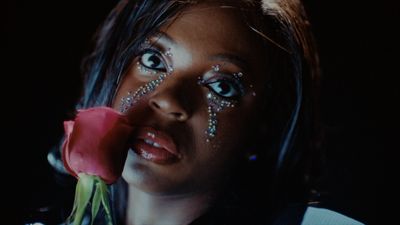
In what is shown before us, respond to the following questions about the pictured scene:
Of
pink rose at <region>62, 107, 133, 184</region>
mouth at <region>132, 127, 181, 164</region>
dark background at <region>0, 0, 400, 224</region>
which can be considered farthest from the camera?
dark background at <region>0, 0, 400, 224</region>

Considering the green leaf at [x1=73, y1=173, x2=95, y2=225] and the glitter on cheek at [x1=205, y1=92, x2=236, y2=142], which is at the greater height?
the glitter on cheek at [x1=205, y1=92, x2=236, y2=142]

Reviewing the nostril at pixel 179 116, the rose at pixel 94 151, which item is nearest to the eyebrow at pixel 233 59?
the nostril at pixel 179 116

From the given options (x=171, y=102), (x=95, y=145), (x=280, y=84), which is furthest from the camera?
(x=280, y=84)

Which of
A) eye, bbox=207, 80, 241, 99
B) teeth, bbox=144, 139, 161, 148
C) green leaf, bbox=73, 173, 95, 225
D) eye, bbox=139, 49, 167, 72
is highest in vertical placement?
eye, bbox=139, 49, 167, 72

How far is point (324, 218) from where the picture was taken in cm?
86

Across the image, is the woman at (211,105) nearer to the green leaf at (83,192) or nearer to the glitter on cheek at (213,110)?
the glitter on cheek at (213,110)

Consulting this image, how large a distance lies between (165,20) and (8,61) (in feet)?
1.07

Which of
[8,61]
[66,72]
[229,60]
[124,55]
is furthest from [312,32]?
[8,61]

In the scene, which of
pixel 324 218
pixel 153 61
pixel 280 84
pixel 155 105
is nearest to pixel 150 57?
pixel 153 61

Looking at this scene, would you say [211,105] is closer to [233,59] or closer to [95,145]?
[233,59]

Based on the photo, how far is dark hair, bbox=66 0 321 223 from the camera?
915 mm

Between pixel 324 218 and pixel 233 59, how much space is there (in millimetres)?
311

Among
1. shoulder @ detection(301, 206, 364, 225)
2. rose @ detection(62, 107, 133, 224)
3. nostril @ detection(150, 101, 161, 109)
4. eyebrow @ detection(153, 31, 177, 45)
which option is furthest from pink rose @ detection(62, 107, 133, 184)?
shoulder @ detection(301, 206, 364, 225)

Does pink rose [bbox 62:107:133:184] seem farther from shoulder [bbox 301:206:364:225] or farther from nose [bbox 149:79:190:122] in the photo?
shoulder [bbox 301:206:364:225]
